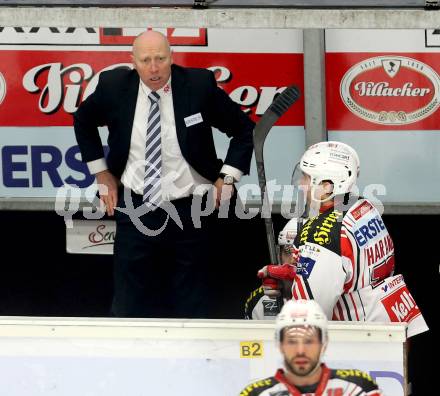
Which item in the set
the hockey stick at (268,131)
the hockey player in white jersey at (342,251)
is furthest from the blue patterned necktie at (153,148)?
the hockey player in white jersey at (342,251)

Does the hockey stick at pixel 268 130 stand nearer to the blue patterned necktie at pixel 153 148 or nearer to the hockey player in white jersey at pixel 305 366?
the blue patterned necktie at pixel 153 148

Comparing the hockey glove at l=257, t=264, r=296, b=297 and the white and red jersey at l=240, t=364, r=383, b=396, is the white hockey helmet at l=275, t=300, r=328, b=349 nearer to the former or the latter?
the white and red jersey at l=240, t=364, r=383, b=396

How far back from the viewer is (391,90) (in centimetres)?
693

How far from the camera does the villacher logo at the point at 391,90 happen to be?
6.90 metres

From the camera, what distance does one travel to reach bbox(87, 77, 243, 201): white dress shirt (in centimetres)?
594

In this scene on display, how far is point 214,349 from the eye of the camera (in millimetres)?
5039

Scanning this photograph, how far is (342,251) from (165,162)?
1.09 metres

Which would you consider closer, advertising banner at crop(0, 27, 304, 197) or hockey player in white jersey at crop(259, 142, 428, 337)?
hockey player in white jersey at crop(259, 142, 428, 337)

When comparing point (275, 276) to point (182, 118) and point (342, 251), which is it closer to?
point (342, 251)

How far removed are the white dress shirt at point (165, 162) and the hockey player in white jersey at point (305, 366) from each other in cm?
166

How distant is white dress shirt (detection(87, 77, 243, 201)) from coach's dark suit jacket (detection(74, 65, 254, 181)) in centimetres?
2

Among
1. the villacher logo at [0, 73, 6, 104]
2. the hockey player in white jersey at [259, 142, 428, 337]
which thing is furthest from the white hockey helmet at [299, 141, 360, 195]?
the villacher logo at [0, 73, 6, 104]

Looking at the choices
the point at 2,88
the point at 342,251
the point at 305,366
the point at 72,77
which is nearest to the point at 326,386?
the point at 305,366

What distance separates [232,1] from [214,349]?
52.5 inches
